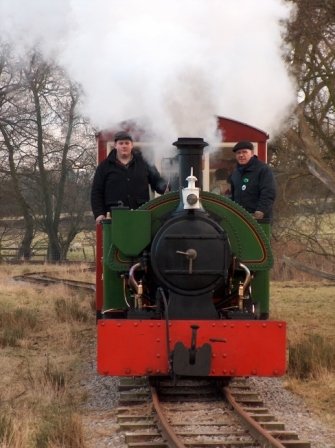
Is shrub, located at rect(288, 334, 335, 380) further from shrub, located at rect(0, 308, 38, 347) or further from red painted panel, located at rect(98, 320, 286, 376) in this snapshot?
shrub, located at rect(0, 308, 38, 347)

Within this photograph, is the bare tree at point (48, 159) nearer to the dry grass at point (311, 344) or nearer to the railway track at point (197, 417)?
the dry grass at point (311, 344)

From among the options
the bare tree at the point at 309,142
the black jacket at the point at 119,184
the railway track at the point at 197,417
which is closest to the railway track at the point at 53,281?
the bare tree at the point at 309,142

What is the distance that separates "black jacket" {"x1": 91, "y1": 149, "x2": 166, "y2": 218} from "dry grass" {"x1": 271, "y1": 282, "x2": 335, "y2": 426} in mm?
2070

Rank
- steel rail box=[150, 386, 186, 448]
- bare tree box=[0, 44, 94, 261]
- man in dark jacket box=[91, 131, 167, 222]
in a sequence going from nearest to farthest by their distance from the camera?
steel rail box=[150, 386, 186, 448], man in dark jacket box=[91, 131, 167, 222], bare tree box=[0, 44, 94, 261]

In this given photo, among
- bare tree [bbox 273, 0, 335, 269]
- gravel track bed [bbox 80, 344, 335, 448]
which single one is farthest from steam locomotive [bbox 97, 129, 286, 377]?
bare tree [bbox 273, 0, 335, 269]

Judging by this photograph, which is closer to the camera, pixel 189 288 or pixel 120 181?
pixel 189 288

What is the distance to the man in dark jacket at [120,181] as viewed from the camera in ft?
20.9

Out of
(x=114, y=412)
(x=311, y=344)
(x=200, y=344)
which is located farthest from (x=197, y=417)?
(x=311, y=344)

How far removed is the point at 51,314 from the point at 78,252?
946 inches

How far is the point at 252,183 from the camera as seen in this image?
6.34 meters

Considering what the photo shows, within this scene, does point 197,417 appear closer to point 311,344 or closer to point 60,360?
point 311,344

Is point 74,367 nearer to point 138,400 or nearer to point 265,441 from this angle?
point 138,400

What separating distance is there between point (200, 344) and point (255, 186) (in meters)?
1.78

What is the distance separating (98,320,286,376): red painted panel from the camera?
5.11 metres
